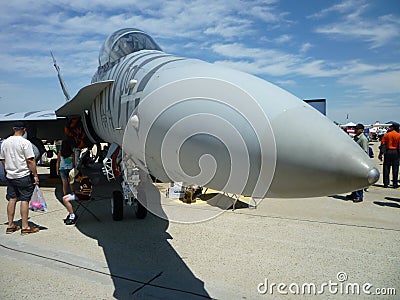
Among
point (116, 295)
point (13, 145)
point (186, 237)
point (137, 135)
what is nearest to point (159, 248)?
point (186, 237)

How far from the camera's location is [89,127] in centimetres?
666

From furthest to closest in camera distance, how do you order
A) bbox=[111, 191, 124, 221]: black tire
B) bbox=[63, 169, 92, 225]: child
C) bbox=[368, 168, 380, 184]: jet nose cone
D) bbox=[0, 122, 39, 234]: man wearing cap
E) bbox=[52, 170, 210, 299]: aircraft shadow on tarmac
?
bbox=[111, 191, 124, 221]: black tire < bbox=[63, 169, 92, 225]: child < bbox=[0, 122, 39, 234]: man wearing cap < bbox=[52, 170, 210, 299]: aircraft shadow on tarmac < bbox=[368, 168, 380, 184]: jet nose cone

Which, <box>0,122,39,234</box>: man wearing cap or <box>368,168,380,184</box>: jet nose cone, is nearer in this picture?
<box>368,168,380,184</box>: jet nose cone

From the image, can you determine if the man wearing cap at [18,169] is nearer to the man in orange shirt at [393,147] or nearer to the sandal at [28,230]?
the sandal at [28,230]

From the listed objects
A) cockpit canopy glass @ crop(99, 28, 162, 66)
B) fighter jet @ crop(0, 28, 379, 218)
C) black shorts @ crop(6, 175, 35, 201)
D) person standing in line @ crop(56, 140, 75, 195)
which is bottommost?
black shorts @ crop(6, 175, 35, 201)

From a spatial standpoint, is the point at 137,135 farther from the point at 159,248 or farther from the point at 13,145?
the point at 13,145

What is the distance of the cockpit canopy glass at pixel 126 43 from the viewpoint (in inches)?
214

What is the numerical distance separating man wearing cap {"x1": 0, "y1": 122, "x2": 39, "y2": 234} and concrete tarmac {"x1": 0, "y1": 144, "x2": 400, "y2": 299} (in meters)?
0.46

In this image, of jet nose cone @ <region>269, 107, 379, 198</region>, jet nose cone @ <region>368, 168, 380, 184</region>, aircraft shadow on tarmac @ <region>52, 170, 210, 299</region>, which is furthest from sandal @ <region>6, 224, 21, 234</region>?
jet nose cone @ <region>368, 168, 380, 184</region>

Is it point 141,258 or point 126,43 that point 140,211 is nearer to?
point 141,258

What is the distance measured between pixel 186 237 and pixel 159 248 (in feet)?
1.91

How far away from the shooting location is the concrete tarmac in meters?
3.58

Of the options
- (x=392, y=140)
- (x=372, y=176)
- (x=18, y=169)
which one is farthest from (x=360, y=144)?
(x=18, y=169)

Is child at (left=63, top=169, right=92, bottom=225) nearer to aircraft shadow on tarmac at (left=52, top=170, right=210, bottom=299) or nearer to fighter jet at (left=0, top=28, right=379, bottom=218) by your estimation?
aircraft shadow on tarmac at (left=52, top=170, right=210, bottom=299)
